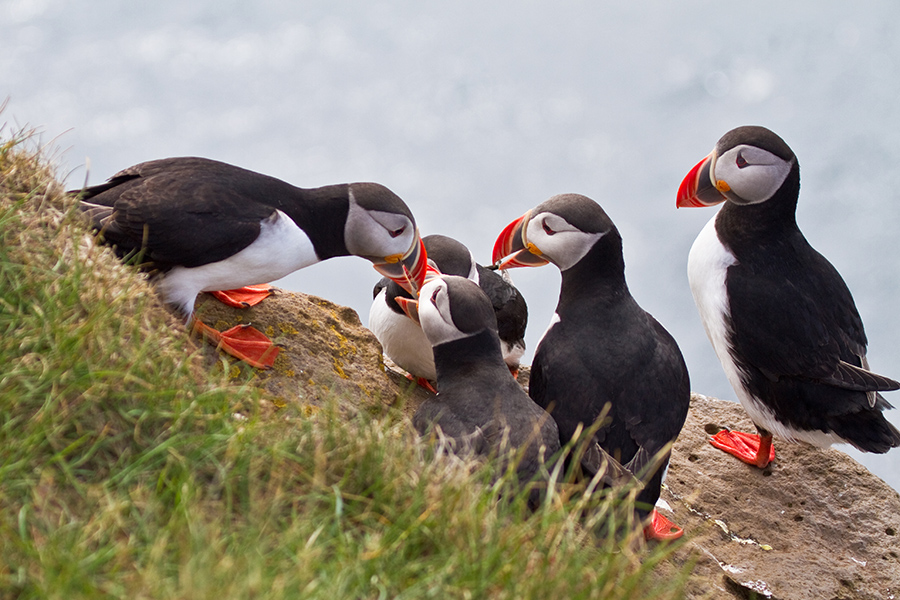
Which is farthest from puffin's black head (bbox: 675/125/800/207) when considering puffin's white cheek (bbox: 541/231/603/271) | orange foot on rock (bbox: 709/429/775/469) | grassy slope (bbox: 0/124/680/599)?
grassy slope (bbox: 0/124/680/599)

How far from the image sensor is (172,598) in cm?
231

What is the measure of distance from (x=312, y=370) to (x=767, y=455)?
11.7 feet

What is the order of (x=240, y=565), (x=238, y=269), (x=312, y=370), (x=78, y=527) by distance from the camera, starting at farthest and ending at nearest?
1. (x=312, y=370)
2. (x=238, y=269)
3. (x=78, y=527)
4. (x=240, y=565)

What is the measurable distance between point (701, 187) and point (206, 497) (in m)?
4.70

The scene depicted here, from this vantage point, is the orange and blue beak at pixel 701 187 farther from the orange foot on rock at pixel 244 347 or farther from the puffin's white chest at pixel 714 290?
the orange foot on rock at pixel 244 347

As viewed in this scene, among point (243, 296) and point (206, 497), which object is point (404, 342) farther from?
point (206, 497)

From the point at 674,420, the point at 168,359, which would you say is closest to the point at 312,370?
the point at 168,359

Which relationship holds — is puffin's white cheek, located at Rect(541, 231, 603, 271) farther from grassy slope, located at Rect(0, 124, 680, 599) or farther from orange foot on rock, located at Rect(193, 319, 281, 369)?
grassy slope, located at Rect(0, 124, 680, 599)

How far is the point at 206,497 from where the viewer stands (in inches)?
115

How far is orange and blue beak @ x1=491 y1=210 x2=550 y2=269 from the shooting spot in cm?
576

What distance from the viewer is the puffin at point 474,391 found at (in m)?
4.12

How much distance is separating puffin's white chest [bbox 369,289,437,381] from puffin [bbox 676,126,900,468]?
7.31ft

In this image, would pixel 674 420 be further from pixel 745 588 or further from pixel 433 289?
pixel 433 289

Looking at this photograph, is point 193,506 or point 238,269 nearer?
point 193,506
